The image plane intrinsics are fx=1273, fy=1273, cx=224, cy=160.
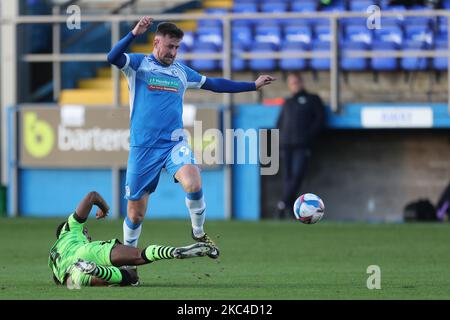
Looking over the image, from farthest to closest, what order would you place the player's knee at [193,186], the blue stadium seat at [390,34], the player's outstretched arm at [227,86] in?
the blue stadium seat at [390,34], the player's outstretched arm at [227,86], the player's knee at [193,186]

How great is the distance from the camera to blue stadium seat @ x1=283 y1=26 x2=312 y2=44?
69.5 feet

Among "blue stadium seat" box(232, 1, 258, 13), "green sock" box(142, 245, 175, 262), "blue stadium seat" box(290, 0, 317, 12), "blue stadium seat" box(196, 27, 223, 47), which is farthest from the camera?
"blue stadium seat" box(232, 1, 258, 13)

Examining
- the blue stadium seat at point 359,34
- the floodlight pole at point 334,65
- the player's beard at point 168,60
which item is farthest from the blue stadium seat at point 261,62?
the player's beard at point 168,60

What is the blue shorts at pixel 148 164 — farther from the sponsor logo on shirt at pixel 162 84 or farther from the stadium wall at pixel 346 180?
the stadium wall at pixel 346 180

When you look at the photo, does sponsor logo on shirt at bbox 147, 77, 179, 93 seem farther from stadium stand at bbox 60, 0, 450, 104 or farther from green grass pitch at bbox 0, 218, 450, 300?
stadium stand at bbox 60, 0, 450, 104

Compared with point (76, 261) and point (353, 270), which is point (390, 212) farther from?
point (76, 261)

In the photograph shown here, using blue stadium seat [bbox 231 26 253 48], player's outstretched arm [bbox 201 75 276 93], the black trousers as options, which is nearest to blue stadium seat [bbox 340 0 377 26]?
blue stadium seat [bbox 231 26 253 48]

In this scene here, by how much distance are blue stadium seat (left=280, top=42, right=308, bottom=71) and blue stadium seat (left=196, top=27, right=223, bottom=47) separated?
1154 millimetres

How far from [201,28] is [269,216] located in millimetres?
3584

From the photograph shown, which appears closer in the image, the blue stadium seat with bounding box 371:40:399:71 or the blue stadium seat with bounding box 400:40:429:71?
the blue stadium seat with bounding box 400:40:429:71

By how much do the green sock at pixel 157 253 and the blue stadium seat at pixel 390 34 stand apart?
1154cm

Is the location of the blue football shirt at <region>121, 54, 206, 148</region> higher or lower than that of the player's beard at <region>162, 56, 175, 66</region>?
lower

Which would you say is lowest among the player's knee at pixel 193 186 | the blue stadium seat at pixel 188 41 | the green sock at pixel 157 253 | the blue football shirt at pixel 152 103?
the green sock at pixel 157 253

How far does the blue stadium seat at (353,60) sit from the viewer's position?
67.8 ft
